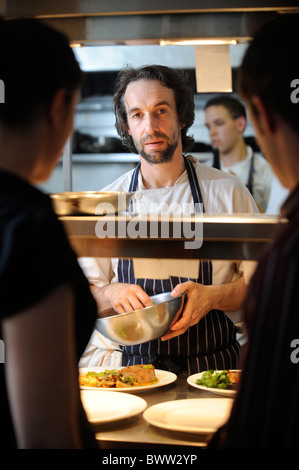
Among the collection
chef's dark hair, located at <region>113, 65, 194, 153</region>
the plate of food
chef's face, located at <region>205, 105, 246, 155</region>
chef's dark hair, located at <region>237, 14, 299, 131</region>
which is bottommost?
the plate of food

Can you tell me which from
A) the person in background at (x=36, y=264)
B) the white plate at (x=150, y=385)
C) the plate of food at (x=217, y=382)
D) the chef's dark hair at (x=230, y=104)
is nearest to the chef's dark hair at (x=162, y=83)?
the white plate at (x=150, y=385)

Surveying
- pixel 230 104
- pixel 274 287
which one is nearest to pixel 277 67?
pixel 274 287

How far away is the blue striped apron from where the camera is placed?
1.96 meters

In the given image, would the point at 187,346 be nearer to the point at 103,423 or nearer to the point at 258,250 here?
the point at 103,423

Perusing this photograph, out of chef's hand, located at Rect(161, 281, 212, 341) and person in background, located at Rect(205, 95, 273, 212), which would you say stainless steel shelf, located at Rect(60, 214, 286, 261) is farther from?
person in background, located at Rect(205, 95, 273, 212)

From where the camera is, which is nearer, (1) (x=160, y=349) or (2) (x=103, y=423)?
(2) (x=103, y=423)

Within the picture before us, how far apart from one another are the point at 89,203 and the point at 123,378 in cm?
69

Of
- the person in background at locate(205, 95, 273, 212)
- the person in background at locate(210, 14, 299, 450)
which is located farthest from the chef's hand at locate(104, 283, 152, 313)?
the person in background at locate(205, 95, 273, 212)

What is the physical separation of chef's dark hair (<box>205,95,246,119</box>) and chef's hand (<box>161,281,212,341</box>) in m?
2.70

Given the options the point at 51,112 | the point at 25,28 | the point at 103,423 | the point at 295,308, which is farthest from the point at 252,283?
the point at 103,423

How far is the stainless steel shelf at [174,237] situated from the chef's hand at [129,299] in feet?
1.93

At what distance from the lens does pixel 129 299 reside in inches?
70.8
